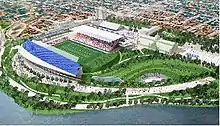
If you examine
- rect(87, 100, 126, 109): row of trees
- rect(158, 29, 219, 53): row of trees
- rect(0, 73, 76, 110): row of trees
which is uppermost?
rect(158, 29, 219, 53): row of trees

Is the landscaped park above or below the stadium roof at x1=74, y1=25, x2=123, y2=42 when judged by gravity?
below

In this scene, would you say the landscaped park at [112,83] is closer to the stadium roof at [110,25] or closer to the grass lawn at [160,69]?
the grass lawn at [160,69]

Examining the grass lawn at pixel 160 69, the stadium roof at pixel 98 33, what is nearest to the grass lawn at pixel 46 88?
the grass lawn at pixel 160 69

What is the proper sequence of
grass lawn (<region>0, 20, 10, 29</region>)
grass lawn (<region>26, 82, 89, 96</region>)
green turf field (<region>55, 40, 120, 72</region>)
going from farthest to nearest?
grass lawn (<region>0, 20, 10, 29</region>)
green turf field (<region>55, 40, 120, 72</region>)
grass lawn (<region>26, 82, 89, 96</region>)

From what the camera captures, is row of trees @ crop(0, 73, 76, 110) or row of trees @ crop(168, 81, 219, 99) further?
row of trees @ crop(168, 81, 219, 99)

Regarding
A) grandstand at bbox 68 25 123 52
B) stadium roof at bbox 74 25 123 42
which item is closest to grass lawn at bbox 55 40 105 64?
grandstand at bbox 68 25 123 52

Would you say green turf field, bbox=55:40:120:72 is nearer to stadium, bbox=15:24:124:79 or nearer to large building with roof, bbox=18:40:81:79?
stadium, bbox=15:24:124:79

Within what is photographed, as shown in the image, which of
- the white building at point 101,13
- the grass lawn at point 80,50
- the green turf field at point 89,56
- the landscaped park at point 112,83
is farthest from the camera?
the white building at point 101,13
